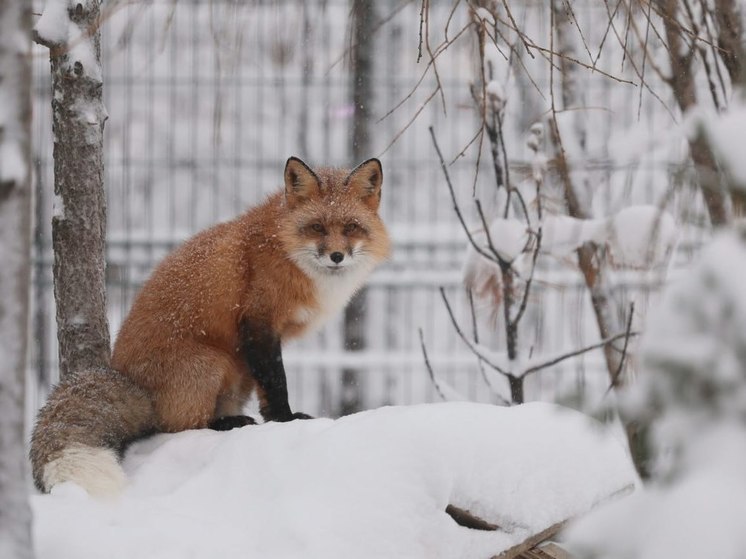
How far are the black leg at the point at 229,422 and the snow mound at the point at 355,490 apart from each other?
574 mm

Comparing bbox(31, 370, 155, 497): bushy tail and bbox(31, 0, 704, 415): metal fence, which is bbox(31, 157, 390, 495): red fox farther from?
bbox(31, 0, 704, 415): metal fence

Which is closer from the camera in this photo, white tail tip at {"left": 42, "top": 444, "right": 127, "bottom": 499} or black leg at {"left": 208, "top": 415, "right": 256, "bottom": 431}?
white tail tip at {"left": 42, "top": 444, "right": 127, "bottom": 499}

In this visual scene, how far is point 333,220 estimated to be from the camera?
3.91m

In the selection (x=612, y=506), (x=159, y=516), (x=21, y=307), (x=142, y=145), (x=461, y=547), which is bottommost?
(x=461, y=547)

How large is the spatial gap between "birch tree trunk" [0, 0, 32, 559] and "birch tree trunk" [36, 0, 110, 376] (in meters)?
2.12

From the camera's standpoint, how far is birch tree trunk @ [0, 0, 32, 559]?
1537mm

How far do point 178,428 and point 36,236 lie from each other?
14.6 feet

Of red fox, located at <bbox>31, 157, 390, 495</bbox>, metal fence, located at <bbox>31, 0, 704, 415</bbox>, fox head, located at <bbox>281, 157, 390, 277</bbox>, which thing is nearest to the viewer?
red fox, located at <bbox>31, 157, 390, 495</bbox>

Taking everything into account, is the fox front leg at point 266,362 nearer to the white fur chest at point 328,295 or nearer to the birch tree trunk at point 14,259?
the white fur chest at point 328,295

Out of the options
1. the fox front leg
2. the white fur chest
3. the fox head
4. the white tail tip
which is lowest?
the white tail tip

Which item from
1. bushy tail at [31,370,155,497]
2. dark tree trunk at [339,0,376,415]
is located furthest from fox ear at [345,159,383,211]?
dark tree trunk at [339,0,376,415]

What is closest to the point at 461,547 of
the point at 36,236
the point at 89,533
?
the point at 89,533

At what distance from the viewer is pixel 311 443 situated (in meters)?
2.65

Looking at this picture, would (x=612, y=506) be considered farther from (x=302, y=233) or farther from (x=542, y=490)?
(x=302, y=233)
